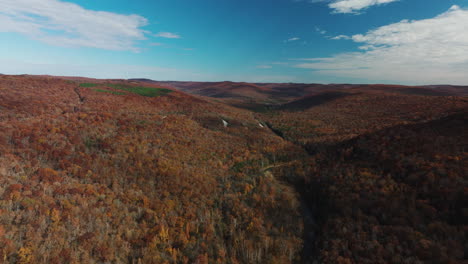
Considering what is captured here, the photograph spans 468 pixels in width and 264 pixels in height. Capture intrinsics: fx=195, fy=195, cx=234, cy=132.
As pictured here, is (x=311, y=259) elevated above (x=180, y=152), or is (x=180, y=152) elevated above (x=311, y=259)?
(x=180, y=152)

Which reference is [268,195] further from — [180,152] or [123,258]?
[180,152]

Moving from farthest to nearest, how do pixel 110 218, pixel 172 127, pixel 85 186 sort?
pixel 172 127 < pixel 85 186 < pixel 110 218

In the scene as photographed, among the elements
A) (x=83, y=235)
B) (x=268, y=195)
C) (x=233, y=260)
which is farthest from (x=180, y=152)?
(x=233, y=260)

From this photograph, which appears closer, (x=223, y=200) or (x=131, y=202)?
(x=131, y=202)

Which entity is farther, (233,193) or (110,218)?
(233,193)

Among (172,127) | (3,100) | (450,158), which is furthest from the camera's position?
(172,127)

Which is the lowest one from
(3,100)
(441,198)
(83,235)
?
(83,235)

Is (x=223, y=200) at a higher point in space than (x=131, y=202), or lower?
lower
